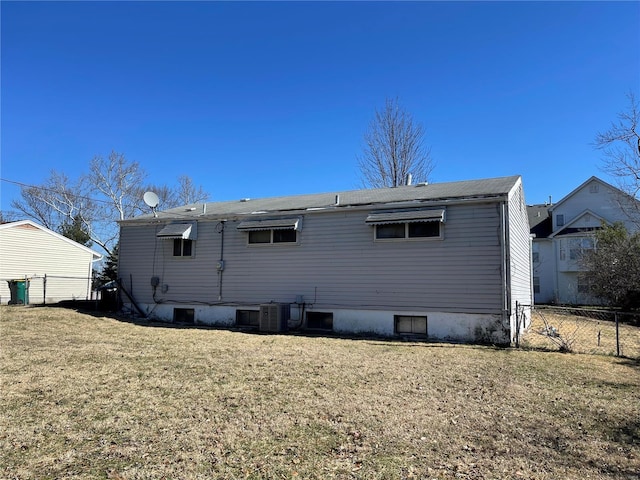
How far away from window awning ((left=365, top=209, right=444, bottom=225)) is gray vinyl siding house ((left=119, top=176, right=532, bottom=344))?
0.09 ft

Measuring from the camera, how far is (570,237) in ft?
81.1

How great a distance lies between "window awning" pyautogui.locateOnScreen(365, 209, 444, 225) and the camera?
9.82m

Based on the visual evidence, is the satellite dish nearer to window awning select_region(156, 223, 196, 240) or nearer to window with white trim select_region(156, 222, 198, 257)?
window with white trim select_region(156, 222, 198, 257)

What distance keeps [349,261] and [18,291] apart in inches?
580

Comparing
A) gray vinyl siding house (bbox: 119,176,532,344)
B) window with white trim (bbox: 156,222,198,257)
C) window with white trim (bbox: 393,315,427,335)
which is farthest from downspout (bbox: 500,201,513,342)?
window with white trim (bbox: 156,222,198,257)

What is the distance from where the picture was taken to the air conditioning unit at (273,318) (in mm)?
10914

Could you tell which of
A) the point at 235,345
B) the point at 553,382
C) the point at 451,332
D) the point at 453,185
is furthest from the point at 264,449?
the point at 453,185

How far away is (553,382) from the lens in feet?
19.1

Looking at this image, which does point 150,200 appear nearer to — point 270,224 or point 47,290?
point 270,224

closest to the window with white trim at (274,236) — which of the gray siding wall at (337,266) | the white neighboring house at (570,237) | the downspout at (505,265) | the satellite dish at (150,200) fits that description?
the gray siding wall at (337,266)

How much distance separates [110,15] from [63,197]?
950 inches

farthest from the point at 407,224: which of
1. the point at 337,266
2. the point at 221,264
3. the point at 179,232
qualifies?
the point at 179,232

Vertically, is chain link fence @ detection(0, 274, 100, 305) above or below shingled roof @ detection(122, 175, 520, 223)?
below

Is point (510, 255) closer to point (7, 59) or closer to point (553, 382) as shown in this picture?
point (553, 382)
